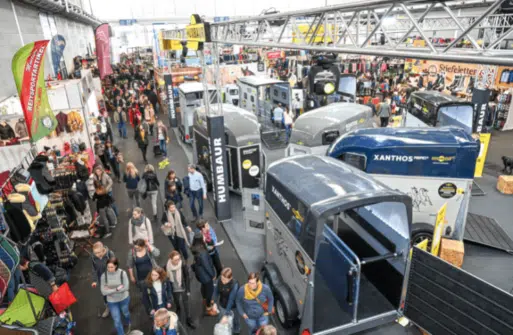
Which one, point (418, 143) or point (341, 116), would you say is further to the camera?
point (341, 116)

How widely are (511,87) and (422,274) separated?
1662cm

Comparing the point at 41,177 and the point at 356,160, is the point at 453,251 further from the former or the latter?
the point at 41,177

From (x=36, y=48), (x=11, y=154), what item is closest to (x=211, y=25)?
(x=36, y=48)

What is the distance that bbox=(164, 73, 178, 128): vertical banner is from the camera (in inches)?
680

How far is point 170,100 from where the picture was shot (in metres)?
18.2

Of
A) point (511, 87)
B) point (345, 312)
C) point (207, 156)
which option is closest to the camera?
point (345, 312)

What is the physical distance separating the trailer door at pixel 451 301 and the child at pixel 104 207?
6.68 m

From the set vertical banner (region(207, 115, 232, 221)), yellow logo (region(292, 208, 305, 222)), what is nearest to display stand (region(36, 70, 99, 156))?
vertical banner (region(207, 115, 232, 221))

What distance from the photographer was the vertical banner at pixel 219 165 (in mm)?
8406

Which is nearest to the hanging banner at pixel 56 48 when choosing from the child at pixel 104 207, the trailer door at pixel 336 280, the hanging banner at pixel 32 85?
the hanging banner at pixel 32 85

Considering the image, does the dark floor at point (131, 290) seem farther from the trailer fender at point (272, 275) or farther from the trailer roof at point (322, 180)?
the trailer roof at point (322, 180)

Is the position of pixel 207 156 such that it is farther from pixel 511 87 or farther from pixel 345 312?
pixel 511 87

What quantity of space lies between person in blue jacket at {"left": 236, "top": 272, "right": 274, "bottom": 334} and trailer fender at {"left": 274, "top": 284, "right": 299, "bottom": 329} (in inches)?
23.5

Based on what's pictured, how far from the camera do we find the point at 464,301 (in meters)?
4.31
